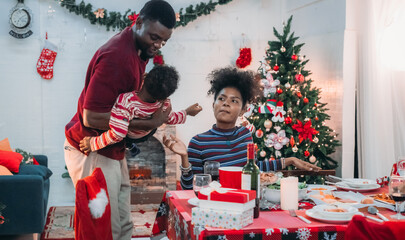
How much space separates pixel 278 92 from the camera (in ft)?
12.7

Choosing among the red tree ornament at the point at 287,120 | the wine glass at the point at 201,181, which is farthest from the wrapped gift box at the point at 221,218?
the red tree ornament at the point at 287,120

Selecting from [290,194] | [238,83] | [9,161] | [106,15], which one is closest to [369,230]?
[290,194]

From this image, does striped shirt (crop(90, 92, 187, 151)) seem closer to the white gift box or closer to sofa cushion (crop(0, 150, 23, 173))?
the white gift box

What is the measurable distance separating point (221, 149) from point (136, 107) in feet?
1.97

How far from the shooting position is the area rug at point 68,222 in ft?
12.4

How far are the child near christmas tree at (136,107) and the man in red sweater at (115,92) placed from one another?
0.04 meters

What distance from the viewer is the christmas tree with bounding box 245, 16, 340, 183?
3.85 m

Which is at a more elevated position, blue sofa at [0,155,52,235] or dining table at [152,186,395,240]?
dining table at [152,186,395,240]

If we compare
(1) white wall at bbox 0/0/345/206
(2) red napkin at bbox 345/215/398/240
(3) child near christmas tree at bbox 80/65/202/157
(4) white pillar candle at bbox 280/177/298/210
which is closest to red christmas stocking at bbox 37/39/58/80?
(1) white wall at bbox 0/0/345/206

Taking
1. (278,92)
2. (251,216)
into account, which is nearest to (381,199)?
(251,216)

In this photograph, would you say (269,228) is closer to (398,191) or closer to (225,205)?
(225,205)

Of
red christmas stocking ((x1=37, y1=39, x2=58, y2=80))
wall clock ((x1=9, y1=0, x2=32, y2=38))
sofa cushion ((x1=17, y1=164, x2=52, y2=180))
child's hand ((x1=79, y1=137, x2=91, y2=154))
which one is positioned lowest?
sofa cushion ((x1=17, y1=164, x2=52, y2=180))

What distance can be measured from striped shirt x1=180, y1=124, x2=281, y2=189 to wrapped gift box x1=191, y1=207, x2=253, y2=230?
945mm

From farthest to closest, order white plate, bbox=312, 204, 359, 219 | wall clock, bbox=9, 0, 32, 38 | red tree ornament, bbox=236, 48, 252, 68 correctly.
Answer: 1. red tree ornament, bbox=236, 48, 252, 68
2. wall clock, bbox=9, 0, 32, 38
3. white plate, bbox=312, 204, 359, 219
